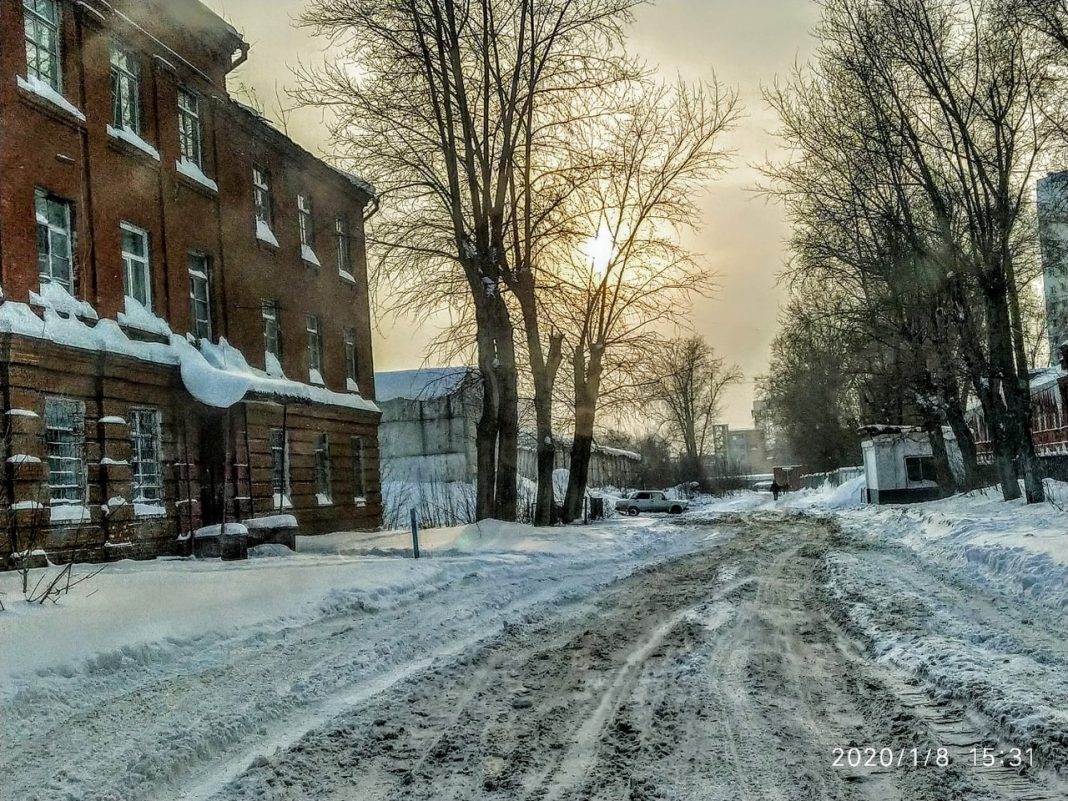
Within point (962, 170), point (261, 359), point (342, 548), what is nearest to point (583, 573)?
point (342, 548)

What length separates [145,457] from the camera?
16.2 metres

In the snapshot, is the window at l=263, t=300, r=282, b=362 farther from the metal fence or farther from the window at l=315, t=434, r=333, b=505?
the metal fence

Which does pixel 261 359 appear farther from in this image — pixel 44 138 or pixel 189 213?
pixel 44 138

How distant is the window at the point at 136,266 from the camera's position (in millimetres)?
16391

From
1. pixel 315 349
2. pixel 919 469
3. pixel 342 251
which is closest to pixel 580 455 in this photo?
pixel 315 349

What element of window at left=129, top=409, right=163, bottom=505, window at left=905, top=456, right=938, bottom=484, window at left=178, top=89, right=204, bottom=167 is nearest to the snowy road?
window at left=129, top=409, right=163, bottom=505

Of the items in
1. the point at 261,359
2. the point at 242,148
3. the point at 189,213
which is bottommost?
the point at 261,359

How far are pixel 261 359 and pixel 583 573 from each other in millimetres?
9931

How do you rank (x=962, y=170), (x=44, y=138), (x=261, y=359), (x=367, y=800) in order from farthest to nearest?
(x=261, y=359) → (x=962, y=170) → (x=44, y=138) → (x=367, y=800)

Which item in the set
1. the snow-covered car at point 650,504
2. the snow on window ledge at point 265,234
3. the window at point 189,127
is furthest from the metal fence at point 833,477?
the window at point 189,127

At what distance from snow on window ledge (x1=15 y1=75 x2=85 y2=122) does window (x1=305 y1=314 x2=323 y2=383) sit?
918 centimetres

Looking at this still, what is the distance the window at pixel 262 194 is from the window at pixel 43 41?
6.86 meters

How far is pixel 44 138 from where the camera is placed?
14.2 metres

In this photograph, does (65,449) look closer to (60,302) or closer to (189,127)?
(60,302)
